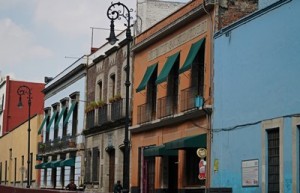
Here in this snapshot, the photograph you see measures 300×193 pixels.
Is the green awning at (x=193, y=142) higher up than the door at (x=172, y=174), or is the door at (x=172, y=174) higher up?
the green awning at (x=193, y=142)

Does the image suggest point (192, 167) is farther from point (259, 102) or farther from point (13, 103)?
point (13, 103)

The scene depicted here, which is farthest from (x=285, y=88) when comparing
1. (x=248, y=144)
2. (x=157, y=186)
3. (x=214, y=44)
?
(x=157, y=186)

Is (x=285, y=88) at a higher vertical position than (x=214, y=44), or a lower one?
lower

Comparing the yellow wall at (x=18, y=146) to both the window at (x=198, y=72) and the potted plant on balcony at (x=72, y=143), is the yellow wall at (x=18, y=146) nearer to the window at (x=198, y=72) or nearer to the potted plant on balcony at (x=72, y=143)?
the potted plant on balcony at (x=72, y=143)

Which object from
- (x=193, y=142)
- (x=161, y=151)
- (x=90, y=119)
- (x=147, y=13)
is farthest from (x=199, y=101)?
(x=90, y=119)

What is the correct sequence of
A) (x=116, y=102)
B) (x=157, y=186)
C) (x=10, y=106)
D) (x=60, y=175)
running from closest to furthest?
(x=157, y=186)
(x=116, y=102)
(x=60, y=175)
(x=10, y=106)

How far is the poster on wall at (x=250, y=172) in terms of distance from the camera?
63.3 feet

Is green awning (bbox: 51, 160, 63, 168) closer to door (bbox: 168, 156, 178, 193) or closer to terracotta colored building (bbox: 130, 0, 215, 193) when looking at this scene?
terracotta colored building (bbox: 130, 0, 215, 193)

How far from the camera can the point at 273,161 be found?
61.0 feet

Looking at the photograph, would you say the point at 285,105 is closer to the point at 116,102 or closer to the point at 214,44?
the point at 214,44

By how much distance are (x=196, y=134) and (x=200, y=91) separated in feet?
5.19

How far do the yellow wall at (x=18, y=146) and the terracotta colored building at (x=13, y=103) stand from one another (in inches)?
184

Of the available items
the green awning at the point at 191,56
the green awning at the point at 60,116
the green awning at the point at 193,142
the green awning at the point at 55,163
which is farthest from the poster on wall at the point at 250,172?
the green awning at the point at 60,116

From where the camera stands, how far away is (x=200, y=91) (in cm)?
2367
